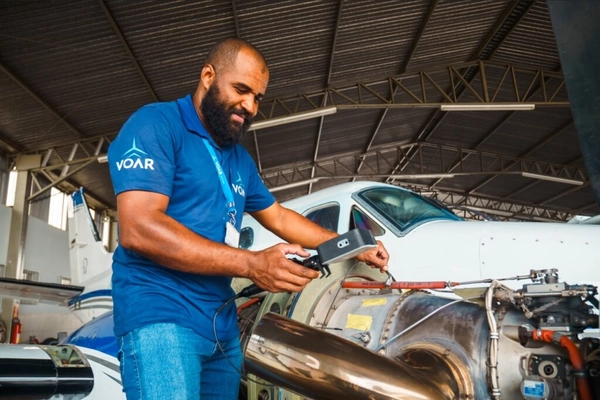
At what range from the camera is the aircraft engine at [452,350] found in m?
1.80

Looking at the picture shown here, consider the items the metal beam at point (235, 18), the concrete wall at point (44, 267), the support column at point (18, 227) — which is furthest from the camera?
the concrete wall at point (44, 267)

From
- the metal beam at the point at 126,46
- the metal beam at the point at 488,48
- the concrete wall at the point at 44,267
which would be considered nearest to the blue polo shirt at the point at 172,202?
the metal beam at the point at 126,46

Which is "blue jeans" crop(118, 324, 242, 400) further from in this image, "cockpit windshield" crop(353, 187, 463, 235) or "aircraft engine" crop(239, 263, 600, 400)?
"cockpit windshield" crop(353, 187, 463, 235)

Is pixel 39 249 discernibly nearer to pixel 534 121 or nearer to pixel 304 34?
pixel 304 34

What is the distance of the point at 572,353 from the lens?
6.04 feet

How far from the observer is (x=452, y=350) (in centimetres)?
219

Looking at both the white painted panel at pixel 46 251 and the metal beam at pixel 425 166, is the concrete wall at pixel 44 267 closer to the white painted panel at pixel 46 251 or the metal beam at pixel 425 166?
the white painted panel at pixel 46 251

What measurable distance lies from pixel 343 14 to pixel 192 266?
10.5 meters

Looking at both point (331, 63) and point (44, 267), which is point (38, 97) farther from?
point (44, 267)

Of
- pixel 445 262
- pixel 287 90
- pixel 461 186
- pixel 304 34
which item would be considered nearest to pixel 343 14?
pixel 304 34

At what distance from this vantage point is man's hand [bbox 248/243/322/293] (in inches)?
68.8

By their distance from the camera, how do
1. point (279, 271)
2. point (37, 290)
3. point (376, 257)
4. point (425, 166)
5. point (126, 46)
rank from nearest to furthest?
1. point (279, 271)
2. point (376, 257)
3. point (37, 290)
4. point (126, 46)
5. point (425, 166)

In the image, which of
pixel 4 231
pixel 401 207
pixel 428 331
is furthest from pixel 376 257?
pixel 4 231

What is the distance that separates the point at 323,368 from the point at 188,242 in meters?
0.60
